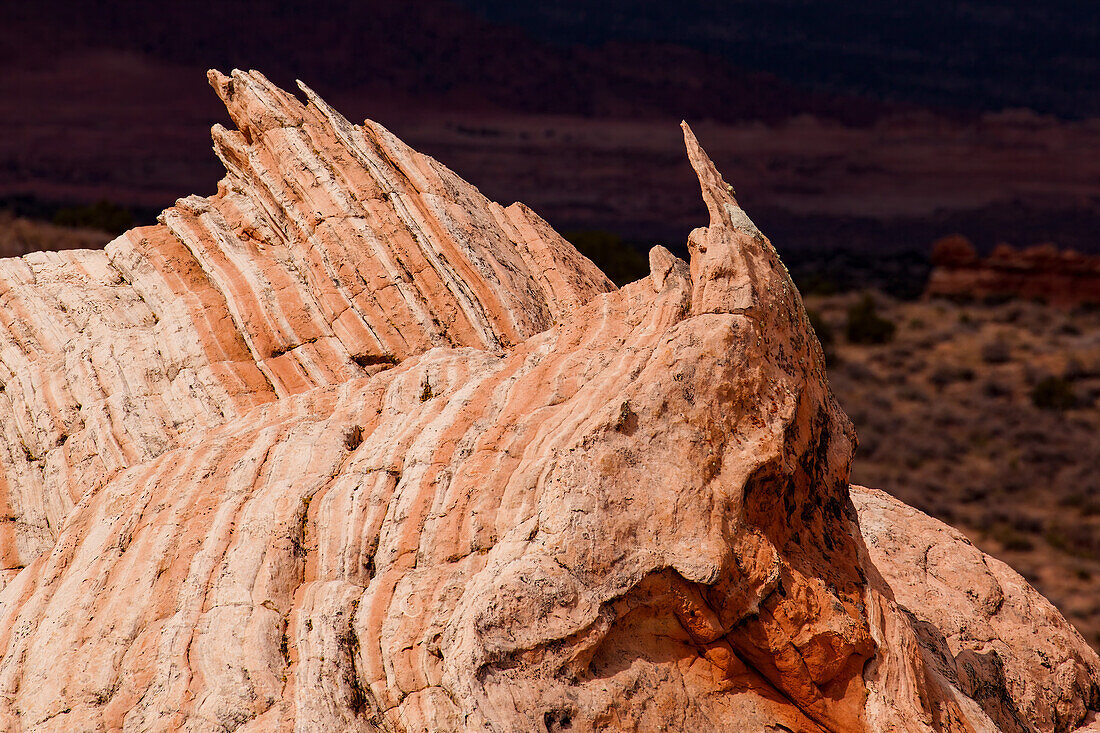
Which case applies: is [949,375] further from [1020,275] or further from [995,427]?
[1020,275]

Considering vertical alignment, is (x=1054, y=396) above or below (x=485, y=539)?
below

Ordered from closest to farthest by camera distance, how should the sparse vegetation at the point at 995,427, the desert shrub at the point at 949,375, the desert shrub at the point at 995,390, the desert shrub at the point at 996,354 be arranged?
the sparse vegetation at the point at 995,427 → the desert shrub at the point at 995,390 → the desert shrub at the point at 949,375 → the desert shrub at the point at 996,354

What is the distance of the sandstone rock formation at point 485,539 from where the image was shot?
19.2ft

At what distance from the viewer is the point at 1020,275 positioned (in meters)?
53.5

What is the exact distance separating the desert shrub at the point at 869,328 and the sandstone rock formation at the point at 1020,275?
1268 cm

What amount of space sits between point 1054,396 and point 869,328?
34.7 ft

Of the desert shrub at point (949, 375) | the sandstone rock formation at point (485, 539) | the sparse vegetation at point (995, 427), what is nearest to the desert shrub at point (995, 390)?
the sparse vegetation at point (995, 427)

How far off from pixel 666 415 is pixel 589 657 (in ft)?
5.40

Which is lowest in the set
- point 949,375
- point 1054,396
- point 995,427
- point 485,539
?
point 949,375

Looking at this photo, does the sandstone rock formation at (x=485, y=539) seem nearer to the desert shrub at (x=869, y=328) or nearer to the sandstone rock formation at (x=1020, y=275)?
the desert shrub at (x=869, y=328)

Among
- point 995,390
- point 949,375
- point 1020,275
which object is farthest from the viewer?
point 1020,275

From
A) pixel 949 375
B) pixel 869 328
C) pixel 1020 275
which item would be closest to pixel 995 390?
pixel 949 375

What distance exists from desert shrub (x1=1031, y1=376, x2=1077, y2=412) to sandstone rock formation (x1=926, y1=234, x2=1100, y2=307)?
19848mm

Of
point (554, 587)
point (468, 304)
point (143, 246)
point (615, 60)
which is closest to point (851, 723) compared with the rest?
point (554, 587)
